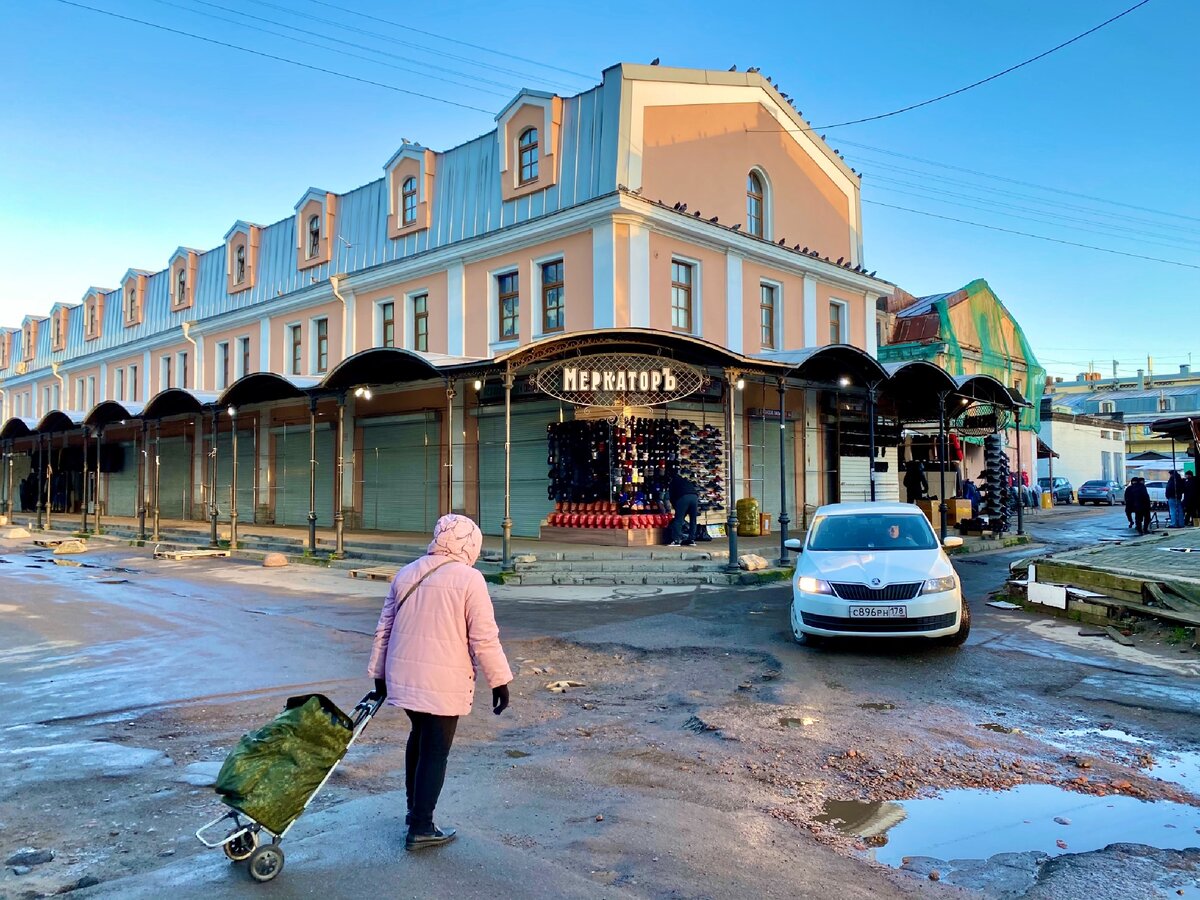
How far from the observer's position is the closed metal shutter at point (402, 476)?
76.1ft

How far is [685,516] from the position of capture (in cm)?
1781

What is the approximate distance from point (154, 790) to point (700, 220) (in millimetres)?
18140

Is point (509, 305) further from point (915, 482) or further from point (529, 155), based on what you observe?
point (915, 482)

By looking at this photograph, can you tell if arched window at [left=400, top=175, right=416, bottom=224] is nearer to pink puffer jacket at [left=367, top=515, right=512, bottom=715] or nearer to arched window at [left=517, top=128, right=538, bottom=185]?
arched window at [left=517, top=128, right=538, bottom=185]

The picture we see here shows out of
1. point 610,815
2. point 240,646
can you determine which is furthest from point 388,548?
point 610,815

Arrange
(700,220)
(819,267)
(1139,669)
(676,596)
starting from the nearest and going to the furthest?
(1139,669) → (676,596) → (700,220) → (819,267)

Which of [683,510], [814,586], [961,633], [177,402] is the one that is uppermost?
[177,402]

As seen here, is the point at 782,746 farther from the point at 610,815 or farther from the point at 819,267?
the point at 819,267

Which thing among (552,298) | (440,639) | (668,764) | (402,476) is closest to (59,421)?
(402,476)

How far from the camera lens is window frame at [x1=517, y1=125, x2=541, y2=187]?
21359 millimetres

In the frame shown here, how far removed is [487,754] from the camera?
567 centimetres

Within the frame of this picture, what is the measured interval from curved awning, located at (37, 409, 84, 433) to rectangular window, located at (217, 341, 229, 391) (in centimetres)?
490

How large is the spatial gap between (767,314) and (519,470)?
8.30 meters

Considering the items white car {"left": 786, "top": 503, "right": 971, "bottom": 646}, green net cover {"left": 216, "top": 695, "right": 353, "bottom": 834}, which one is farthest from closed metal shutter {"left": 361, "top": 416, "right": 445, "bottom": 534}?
green net cover {"left": 216, "top": 695, "right": 353, "bottom": 834}
